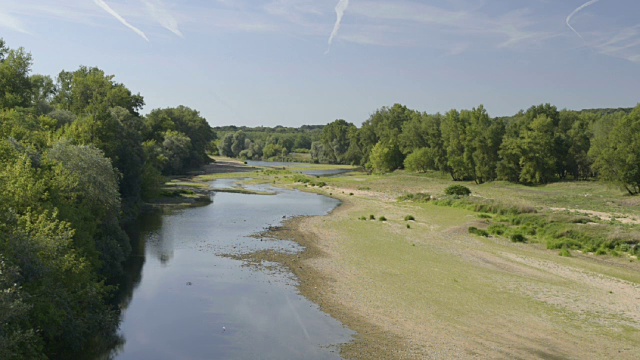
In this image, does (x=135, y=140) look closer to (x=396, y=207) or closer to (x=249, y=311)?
(x=396, y=207)

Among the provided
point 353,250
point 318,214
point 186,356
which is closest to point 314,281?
point 353,250

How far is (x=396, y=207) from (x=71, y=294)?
53922 millimetres

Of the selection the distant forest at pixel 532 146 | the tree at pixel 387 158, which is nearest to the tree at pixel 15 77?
the distant forest at pixel 532 146

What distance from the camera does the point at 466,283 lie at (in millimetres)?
31891

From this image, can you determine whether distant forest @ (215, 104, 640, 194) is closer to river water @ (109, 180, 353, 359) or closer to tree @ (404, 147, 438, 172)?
tree @ (404, 147, 438, 172)

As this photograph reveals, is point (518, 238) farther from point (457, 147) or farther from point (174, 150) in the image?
point (174, 150)

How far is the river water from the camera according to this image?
73.6 feet

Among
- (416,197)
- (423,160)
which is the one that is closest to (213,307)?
(416,197)

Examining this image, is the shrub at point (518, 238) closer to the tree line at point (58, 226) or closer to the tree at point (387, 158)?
the tree line at point (58, 226)

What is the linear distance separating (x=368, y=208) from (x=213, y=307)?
43622mm

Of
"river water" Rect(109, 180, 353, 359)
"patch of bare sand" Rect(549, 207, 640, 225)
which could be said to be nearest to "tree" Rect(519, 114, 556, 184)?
"patch of bare sand" Rect(549, 207, 640, 225)

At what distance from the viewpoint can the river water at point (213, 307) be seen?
73.6 ft

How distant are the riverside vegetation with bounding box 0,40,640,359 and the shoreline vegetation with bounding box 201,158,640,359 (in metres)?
0.21

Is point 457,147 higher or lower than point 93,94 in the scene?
lower
